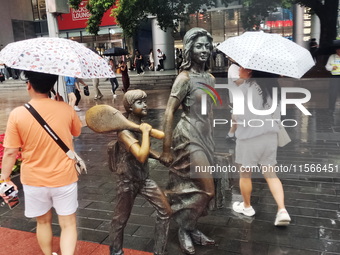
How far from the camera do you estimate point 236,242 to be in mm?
3555

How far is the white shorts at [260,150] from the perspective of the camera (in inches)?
148

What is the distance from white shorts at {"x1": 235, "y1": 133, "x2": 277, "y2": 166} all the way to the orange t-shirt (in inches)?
74.1

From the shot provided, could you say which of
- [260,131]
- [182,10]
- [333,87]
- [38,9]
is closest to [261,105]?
[260,131]

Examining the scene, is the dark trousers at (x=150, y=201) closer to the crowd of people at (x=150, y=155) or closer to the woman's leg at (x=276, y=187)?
the crowd of people at (x=150, y=155)

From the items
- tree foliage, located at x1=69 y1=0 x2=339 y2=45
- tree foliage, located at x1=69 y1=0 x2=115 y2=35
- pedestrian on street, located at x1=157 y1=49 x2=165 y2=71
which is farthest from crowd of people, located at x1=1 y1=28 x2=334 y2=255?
pedestrian on street, located at x1=157 y1=49 x2=165 y2=71

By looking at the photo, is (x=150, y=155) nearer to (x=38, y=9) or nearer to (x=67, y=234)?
(x=67, y=234)

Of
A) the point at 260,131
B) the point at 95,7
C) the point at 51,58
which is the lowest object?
the point at 260,131

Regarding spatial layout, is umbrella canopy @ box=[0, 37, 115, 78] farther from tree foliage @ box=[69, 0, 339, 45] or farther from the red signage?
the red signage

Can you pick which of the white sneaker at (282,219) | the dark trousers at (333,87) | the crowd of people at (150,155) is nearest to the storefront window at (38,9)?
the dark trousers at (333,87)

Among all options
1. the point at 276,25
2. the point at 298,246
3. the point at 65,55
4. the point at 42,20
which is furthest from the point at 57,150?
the point at 42,20

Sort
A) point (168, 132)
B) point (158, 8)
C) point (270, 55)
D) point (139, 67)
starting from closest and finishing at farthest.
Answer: point (168, 132)
point (270, 55)
point (158, 8)
point (139, 67)

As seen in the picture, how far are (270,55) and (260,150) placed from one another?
991 millimetres

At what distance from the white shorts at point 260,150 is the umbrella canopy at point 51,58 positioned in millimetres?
1771

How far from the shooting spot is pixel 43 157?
8.96 ft
